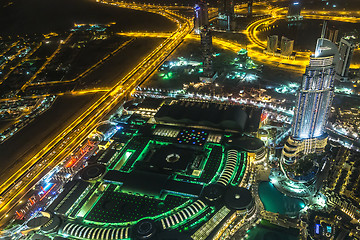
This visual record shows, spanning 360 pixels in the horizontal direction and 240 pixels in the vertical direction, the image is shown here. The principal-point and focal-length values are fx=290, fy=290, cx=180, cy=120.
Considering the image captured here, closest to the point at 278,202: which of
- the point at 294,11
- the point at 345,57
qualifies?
the point at 345,57

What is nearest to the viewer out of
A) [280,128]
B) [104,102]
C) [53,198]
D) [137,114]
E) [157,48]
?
[53,198]

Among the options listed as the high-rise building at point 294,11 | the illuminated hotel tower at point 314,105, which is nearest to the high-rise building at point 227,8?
the high-rise building at point 294,11

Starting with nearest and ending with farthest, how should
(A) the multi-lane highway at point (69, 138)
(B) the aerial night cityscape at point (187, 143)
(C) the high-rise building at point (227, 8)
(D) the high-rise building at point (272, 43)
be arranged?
(B) the aerial night cityscape at point (187, 143) → (A) the multi-lane highway at point (69, 138) → (D) the high-rise building at point (272, 43) → (C) the high-rise building at point (227, 8)

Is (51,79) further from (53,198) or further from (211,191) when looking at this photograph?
(211,191)

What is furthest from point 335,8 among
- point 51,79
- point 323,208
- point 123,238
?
point 123,238

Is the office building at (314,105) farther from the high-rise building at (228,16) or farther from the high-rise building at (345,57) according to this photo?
the high-rise building at (228,16)

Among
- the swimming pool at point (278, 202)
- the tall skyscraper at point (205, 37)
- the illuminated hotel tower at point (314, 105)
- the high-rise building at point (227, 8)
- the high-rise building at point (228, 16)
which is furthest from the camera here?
the high-rise building at point (227, 8)

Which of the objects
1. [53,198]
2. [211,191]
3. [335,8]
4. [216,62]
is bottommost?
[53,198]

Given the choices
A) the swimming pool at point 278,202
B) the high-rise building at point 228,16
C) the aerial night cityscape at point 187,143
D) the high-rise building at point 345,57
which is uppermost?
the high-rise building at point 228,16
